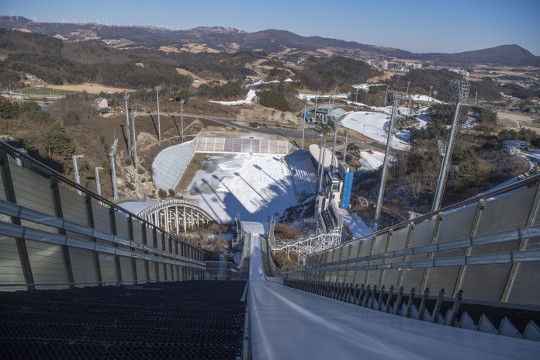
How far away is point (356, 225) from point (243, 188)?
15.9 meters

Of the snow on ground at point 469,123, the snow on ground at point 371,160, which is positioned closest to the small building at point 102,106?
the snow on ground at point 371,160

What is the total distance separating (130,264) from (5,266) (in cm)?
Result: 300

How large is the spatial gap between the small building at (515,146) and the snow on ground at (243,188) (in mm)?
18258

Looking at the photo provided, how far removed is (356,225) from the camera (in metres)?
20.7

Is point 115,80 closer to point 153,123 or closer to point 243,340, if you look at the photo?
point 153,123

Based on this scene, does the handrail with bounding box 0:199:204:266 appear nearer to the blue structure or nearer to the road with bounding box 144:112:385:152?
the blue structure

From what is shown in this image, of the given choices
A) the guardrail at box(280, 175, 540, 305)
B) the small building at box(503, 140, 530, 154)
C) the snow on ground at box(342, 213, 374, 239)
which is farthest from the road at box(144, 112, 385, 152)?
the guardrail at box(280, 175, 540, 305)

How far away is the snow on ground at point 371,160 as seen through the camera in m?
36.2

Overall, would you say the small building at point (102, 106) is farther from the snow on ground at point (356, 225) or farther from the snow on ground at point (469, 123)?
the snow on ground at point (469, 123)

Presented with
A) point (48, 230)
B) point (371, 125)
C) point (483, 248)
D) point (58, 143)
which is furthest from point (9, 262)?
point (371, 125)

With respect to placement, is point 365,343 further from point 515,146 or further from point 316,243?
point 515,146

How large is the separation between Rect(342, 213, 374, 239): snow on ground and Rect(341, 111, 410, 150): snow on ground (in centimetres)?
2469

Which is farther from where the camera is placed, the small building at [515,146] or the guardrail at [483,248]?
the small building at [515,146]

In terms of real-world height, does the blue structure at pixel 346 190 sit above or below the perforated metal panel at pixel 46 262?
below
